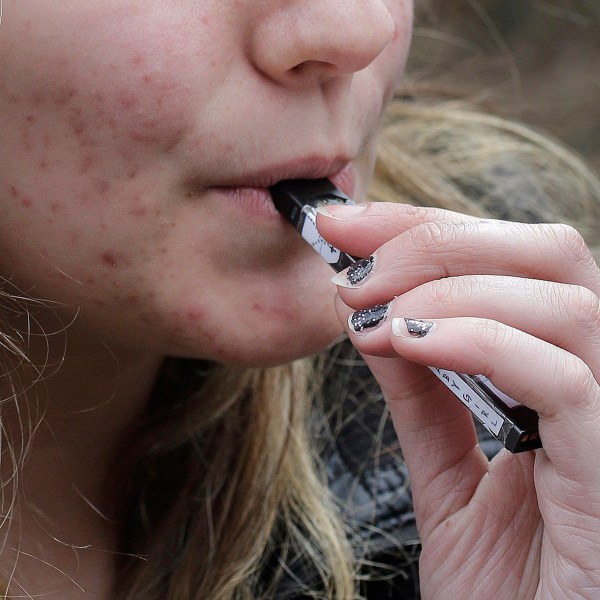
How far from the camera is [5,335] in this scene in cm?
114

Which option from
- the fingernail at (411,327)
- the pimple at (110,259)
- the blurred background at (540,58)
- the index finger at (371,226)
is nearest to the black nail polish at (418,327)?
the fingernail at (411,327)

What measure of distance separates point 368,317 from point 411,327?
7cm

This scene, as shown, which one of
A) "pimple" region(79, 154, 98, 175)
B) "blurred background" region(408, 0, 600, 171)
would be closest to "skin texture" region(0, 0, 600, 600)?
"pimple" region(79, 154, 98, 175)

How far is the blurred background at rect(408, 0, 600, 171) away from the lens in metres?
2.91

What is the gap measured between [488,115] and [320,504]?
1.13 meters

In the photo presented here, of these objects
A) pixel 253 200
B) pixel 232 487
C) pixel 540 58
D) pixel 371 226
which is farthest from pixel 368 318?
pixel 540 58

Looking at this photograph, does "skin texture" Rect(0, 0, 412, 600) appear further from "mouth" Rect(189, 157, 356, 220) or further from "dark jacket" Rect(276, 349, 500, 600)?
"dark jacket" Rect(276, 349, 500, 600)

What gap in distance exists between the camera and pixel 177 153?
1.04 meters

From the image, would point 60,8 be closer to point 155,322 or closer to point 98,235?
point 98,235

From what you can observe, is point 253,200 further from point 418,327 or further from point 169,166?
point 418,327

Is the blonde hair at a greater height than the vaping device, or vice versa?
the vaping device

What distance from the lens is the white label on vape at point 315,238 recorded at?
1082 mm

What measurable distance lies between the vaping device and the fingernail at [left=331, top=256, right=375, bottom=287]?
0.10 feet

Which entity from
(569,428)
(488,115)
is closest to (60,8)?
(569,428)
